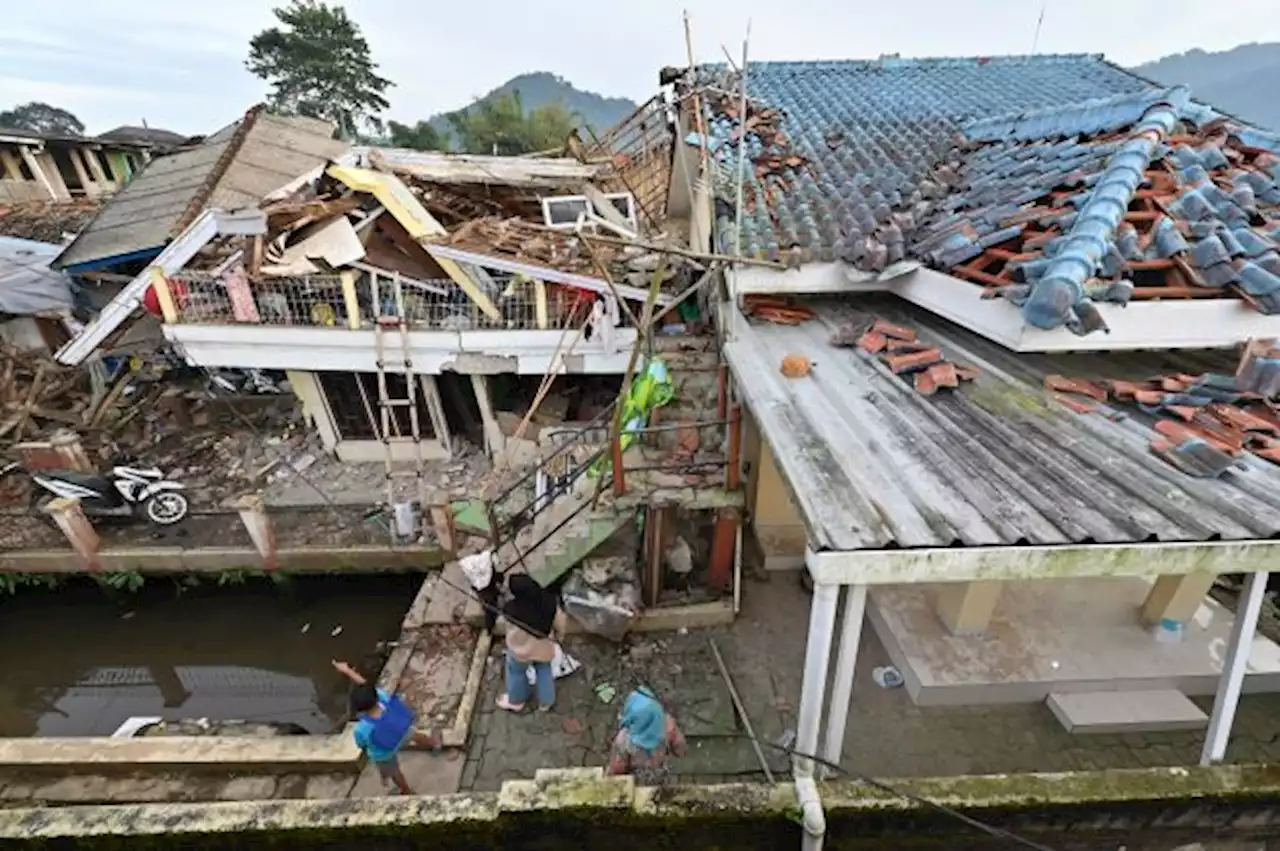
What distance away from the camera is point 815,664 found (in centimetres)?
417

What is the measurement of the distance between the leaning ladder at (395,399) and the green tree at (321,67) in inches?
1409

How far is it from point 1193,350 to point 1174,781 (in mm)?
4478

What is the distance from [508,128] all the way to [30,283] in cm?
3353

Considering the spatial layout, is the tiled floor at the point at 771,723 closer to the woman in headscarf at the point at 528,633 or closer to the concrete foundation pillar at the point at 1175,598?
the woman in headscarf at the point at 528,633

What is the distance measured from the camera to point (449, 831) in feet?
12.8

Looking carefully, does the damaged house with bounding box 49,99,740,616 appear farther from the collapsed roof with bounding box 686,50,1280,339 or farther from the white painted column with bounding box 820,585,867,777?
the white painted column with bounding box 820,585,867,777

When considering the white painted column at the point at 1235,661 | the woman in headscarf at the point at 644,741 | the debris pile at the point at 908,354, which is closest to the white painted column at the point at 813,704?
the woman in headscarf at the point at 644,741

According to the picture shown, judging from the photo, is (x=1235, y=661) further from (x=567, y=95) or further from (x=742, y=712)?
(x=567, y=95)

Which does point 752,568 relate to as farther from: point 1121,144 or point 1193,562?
point 1121,144

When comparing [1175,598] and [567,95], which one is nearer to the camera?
[1175,598]

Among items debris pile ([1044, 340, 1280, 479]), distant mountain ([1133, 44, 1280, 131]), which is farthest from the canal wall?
distant mountain ([1133, 44, 1280, 131])

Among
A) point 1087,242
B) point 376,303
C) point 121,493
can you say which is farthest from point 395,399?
point 1087,242

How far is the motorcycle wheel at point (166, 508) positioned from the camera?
1168 centimetres

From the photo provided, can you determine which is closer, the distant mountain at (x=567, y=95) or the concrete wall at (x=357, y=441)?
Result: the concrete wall at (x=357, y=441)
